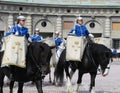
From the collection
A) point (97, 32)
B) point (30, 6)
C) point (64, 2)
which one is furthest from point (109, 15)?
point (30, 6)

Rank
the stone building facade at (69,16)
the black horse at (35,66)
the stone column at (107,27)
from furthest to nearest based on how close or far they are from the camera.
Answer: the stone column at (107,27) < the stone building facade at (69,16) < the black horse at (35,66)

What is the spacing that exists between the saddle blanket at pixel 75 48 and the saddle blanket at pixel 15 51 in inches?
107

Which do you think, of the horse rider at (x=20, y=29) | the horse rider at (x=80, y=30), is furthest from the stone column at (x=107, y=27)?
the horse rider at (x=20, y=29)

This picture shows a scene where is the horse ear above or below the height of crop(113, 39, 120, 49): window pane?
above

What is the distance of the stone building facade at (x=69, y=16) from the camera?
51.2m

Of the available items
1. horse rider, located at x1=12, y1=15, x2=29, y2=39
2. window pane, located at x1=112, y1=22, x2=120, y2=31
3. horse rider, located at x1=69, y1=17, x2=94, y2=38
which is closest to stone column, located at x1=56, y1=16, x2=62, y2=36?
window pane, located at x1=112, y1=22, x2=120, y2=31

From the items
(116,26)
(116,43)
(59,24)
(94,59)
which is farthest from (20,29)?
(116,26)

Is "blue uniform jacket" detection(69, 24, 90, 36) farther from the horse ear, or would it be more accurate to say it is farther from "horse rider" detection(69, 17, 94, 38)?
the horse ear

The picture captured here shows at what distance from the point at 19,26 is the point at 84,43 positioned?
8.95ft

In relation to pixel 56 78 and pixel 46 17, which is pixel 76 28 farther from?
pixel 46 17

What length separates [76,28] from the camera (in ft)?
44.6

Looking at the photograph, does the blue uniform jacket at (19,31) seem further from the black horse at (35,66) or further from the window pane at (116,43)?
the window pane at (116,43)

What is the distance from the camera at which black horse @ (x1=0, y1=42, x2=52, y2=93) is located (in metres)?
10.1

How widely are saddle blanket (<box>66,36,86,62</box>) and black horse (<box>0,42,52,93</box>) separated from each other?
2708mm
